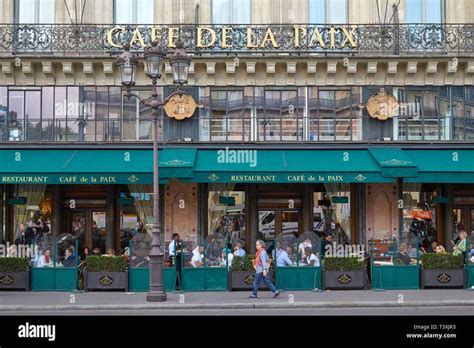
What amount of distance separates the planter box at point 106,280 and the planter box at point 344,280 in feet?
18.2

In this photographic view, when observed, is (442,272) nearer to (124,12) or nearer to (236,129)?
(236,129)

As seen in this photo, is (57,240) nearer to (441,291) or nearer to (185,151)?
(185,151)

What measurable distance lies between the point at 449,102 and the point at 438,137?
1216mm

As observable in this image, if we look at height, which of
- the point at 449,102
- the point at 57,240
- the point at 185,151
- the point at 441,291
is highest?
the point at 449,102

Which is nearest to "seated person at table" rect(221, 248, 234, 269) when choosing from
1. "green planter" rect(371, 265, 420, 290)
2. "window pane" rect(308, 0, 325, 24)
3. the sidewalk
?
the sidewalk

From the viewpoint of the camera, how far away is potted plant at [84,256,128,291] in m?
20.0

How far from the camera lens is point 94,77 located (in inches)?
932

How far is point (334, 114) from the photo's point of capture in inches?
941

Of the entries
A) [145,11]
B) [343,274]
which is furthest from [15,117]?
[343,274]

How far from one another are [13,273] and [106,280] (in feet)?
8.59

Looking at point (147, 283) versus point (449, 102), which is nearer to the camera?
point (147, 283)

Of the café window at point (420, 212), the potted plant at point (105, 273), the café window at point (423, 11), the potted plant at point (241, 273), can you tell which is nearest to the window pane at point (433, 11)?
the café window at point (423, 11)

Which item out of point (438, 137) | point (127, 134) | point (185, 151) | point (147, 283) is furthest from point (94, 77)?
point (438, 137)

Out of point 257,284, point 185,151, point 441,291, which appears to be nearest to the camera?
point 257,284
